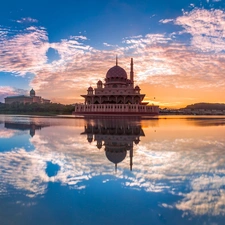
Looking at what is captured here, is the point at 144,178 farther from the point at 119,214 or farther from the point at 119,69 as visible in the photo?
the point at 119,69

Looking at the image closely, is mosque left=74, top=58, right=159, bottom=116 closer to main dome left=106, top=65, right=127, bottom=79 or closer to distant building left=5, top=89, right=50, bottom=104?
main dome left=106, top=65, right=127, bottom=79

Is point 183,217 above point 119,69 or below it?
below

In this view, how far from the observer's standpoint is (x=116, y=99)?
53.0m

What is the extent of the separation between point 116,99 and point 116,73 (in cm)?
706

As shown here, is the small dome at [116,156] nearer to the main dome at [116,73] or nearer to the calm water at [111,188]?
the calm water at [111,188]

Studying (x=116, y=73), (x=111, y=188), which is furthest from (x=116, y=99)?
(x=111, y=188)

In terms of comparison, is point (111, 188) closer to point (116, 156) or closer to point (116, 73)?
point (116, 156)

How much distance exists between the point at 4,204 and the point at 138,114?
138ft

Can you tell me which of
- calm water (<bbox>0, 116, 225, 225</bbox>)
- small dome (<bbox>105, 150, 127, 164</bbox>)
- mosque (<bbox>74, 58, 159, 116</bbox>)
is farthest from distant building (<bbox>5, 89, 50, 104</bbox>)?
calm water (<bbox>0, 116, 225, 225</bbox>)

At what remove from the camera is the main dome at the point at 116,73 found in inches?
2197

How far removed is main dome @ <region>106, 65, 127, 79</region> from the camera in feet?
183

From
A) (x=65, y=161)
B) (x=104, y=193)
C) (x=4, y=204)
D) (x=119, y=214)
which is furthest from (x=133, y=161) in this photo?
(x=4, y=204)

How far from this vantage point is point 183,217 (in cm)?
384

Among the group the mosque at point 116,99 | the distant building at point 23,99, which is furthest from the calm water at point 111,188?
the distant building at point 23,99
